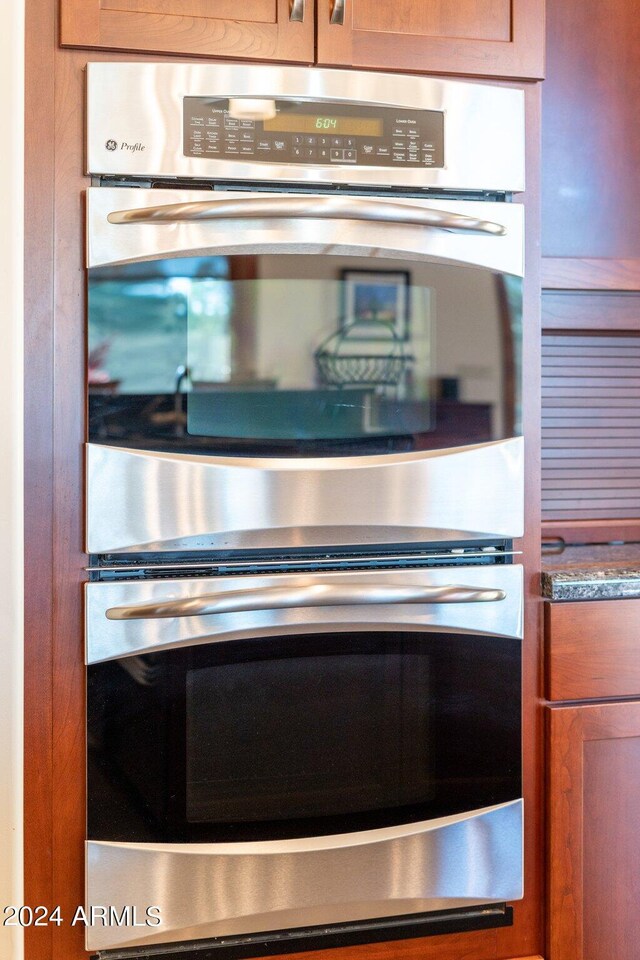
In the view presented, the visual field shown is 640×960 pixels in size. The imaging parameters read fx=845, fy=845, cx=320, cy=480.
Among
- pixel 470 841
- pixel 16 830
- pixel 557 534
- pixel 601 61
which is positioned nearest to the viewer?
pixel 16 830

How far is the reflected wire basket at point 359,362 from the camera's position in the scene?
126 cm

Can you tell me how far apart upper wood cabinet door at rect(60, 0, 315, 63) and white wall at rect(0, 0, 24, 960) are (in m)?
0.09

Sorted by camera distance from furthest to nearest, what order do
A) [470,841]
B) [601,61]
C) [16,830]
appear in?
[601,61]
[470,841]
[16,830]

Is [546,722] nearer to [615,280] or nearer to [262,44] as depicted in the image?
[615,280]

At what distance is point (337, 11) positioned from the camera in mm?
1264

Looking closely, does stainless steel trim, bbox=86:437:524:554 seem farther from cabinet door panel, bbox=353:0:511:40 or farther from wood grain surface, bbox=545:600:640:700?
cabinet door panel, bbox=353:0:511:40

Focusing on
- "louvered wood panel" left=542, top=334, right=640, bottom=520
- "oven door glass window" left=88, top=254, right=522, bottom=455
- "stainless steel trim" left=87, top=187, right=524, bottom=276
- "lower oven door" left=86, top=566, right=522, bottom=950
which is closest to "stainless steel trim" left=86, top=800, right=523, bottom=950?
"lower oven door" left=86, top=566, right=522, bottom=950

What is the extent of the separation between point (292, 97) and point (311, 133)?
0.06 meters

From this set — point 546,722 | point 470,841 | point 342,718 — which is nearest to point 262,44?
point 342,718

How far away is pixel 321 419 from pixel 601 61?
0.96m

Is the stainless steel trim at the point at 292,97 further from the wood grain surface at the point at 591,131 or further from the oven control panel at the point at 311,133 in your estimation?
the wood grain surface at the point at 591,131

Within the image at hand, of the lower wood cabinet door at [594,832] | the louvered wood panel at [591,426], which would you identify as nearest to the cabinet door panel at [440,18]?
the louvered wood panel at [591,426]

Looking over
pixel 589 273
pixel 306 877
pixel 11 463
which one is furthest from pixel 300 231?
pixel 306 877

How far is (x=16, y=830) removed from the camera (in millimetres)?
1213
